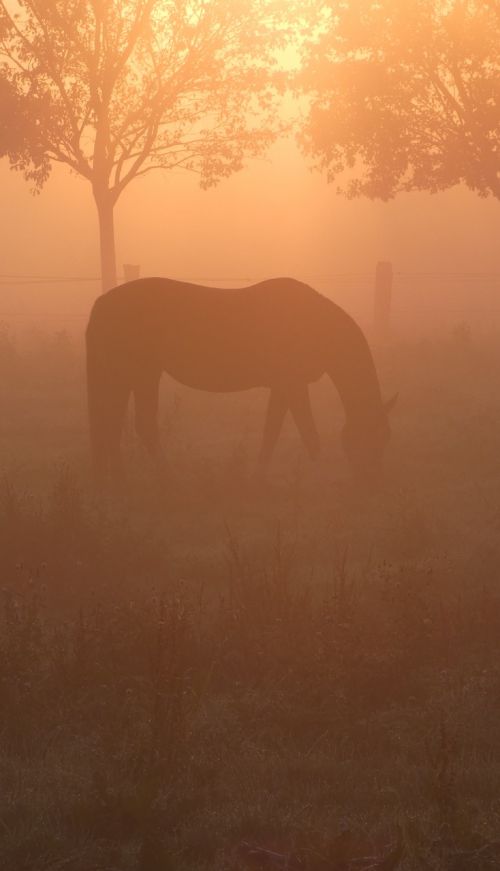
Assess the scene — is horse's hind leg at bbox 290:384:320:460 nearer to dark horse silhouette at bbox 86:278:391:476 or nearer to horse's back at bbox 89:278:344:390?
dark horse silhouette at bbox 86:278:391:476

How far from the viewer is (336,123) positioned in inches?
787

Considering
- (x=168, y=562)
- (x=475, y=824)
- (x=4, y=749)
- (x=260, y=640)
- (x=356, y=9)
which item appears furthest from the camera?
(x=356, y=9)

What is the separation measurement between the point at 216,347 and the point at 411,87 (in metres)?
10.3

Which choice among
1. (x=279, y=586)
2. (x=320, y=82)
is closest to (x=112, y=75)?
(x=320, y=82)

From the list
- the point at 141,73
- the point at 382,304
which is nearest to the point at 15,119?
the point at 141,73

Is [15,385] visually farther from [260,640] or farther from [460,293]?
[460,293]

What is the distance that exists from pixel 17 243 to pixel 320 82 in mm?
39067

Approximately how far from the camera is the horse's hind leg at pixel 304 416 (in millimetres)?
10883

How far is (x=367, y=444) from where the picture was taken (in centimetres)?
1033

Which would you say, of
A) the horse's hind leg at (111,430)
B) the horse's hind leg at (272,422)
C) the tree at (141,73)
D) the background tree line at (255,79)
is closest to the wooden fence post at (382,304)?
the background tree line at (255,79)

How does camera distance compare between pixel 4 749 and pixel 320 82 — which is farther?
pixel 320 82

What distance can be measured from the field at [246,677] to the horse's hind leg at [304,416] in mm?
621

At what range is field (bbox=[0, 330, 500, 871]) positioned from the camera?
447cm

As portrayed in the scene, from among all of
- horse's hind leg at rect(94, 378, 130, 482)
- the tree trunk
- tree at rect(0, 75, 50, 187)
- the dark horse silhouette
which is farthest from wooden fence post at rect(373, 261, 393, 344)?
horse's hind leg at rect(94, 378, 130, 482)
